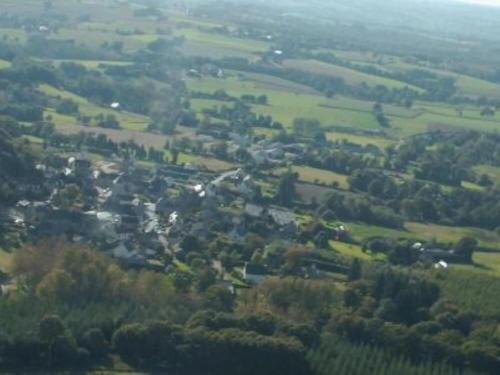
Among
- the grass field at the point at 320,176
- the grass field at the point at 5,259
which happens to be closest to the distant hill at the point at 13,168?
the grass field at the point at 5,259

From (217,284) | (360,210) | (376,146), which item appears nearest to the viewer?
(217,284)

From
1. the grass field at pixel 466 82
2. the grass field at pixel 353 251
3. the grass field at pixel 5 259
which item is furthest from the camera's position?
the grass field at pixel 466 82

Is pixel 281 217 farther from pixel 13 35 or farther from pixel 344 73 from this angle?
pixel 344 73

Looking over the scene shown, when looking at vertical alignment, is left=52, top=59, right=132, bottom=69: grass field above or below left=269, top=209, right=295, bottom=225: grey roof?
below

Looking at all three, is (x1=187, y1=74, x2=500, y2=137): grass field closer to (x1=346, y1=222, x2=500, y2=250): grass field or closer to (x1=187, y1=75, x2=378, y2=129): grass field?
(x1=187, y1=75, x2=378, y2=129): grass field

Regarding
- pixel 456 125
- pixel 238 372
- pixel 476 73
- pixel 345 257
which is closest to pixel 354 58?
pixel 476 73

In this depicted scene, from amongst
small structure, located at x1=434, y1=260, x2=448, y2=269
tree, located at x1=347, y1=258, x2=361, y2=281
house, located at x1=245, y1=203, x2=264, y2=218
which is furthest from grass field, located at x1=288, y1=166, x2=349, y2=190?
tree, located at x1=347, y1=258, x2=361, y2=281

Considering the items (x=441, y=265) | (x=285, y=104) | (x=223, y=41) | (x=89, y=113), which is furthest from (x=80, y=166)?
(x=223, y=41)

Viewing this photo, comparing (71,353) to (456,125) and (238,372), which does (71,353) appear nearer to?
(238,372)

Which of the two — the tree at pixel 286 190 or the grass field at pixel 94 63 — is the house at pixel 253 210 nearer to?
the tree at pixel 286 190
